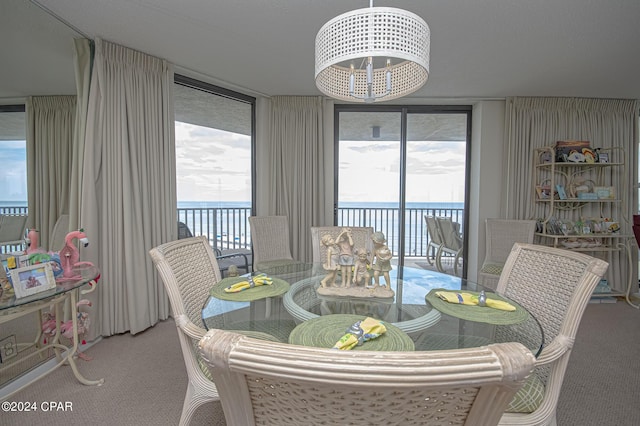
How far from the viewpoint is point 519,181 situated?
3.64 meters

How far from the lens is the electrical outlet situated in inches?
70.5

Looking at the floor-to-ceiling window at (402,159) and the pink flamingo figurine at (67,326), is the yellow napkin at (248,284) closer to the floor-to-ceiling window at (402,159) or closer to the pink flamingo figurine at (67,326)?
the pink flamingo figurine at (67,326)

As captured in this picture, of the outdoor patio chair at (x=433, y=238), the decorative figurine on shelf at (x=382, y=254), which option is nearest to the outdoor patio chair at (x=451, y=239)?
the outdoor patio chair at (x=433, y=238)

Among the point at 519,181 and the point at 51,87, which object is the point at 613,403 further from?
the point at 51,87

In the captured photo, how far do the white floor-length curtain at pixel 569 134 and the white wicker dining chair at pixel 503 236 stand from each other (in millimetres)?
400

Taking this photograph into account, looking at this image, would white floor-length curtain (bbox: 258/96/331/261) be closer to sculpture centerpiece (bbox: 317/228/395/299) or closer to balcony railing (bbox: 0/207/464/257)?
balcony railing (bbox: 0/207/464/257)

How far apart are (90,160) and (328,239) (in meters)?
2.08

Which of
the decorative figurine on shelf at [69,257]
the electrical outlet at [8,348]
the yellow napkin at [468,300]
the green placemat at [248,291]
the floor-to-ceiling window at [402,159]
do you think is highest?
the floor-to-ceiling window at [402,159]

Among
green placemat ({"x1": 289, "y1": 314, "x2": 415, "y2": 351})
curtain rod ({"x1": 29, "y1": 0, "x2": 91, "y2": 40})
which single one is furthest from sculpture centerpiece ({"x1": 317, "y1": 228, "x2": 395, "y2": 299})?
curtain rod ({"x1": 29, "y1": 0, "x2": 91, "y2": 40})

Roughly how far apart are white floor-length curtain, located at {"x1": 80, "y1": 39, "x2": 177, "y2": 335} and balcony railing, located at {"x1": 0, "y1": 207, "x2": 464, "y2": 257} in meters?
0.82

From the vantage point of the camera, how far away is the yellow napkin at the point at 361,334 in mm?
907

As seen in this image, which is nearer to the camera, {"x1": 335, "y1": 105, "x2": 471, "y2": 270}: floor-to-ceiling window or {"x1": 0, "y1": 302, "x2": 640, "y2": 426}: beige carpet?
{"x1": 0, "y1": 302, "x2": 640, "y2": 426}: beige carpet

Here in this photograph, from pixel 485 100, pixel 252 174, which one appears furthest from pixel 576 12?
pixel 252 174

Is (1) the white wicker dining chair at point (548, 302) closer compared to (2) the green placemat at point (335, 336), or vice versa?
(2) the green placemat at point (335, 336)
